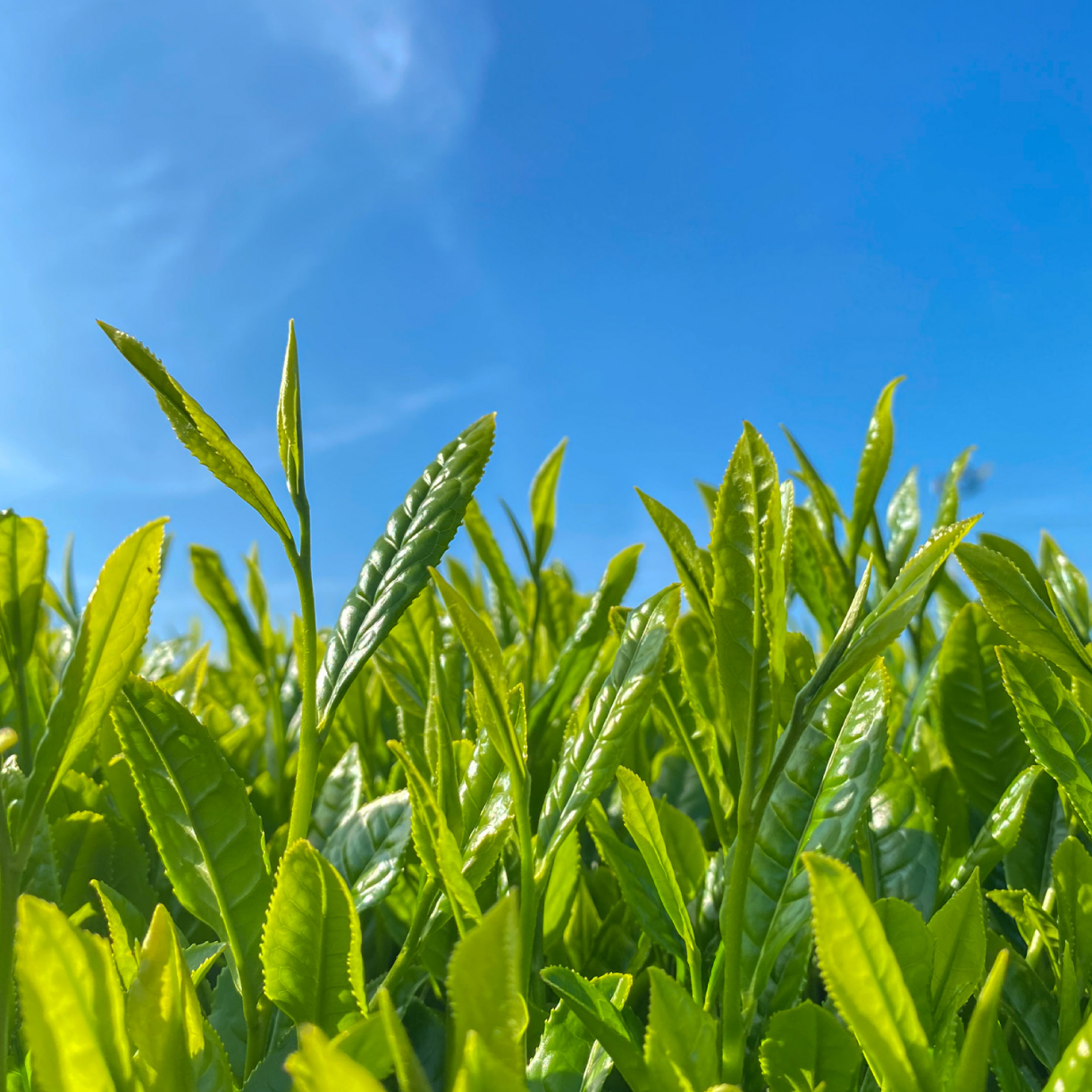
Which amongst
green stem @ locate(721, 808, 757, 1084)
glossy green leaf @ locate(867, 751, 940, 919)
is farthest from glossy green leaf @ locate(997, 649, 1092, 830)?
green stem @ locate(721, 808, 757, 1084)

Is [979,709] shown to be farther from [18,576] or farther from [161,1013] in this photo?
[18,576]

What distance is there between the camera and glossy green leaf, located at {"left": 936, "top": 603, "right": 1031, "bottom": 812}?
4.19 ft

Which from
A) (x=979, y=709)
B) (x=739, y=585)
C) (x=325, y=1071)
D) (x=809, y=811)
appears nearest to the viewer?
(x=325, y=1071)

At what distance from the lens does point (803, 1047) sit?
0.77 metres

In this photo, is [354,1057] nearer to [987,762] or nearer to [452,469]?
[452,469]

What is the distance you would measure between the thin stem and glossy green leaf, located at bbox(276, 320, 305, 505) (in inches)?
1.4

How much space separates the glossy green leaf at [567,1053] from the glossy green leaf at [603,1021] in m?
0.04

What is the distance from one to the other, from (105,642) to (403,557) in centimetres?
32

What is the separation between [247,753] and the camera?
6.14 ft

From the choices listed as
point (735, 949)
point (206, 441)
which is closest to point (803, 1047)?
point (735, 949)

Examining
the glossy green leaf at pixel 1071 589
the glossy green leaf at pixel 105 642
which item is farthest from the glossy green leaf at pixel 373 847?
the glossy green leaf at pixel 1071 589

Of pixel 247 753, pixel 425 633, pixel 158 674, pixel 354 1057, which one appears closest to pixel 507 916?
pixel 354 1057

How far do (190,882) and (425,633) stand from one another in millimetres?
920

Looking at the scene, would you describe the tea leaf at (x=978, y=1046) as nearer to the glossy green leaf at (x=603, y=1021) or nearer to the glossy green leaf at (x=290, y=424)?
the glossy green leaf at (x=603, y=1021)
